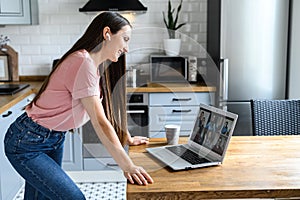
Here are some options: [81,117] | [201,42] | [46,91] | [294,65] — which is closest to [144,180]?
[81,117]

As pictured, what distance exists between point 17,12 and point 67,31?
54cm

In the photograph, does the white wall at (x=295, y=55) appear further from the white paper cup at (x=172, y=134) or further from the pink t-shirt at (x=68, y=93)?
the pink t-shirt at (x=68, y=93)

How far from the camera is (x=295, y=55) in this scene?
133 inches

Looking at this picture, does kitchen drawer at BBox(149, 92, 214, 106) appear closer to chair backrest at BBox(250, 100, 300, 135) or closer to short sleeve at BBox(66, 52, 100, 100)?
chair backrest at BBox(250, 100, 300, 135)

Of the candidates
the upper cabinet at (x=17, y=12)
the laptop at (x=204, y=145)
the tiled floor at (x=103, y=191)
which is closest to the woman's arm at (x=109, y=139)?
the laptop at (x=204, y=145)

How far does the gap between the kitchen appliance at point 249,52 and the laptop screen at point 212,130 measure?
1.56 m

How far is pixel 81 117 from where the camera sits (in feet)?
6.02

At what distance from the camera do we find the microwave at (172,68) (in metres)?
3.53

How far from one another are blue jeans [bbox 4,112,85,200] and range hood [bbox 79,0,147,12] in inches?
67.4

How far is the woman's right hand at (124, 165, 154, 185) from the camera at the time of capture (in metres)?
1.47

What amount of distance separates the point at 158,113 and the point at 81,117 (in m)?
1.69

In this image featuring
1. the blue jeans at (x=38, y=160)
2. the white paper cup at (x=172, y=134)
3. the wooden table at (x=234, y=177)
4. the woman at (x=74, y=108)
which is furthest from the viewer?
the white paper cup at (x=172, y=134)

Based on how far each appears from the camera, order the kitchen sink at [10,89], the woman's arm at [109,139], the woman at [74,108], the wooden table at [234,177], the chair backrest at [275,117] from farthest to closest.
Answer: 1. the kitchen sink at [10,89]
2. the chair backrest at [275,117]
3. the woman at [74,108]
4. the woman's arm at [109,139]
5. the wooden table at [234,177]

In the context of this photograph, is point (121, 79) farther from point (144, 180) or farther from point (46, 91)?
point (144, 180)
